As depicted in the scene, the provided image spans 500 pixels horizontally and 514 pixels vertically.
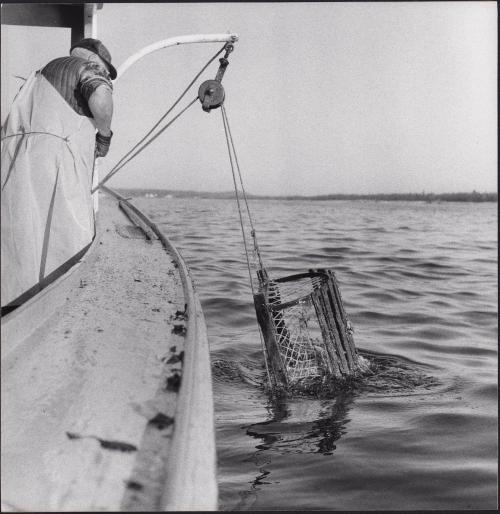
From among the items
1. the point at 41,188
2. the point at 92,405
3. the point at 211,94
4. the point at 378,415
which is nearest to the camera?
the point at 92,405

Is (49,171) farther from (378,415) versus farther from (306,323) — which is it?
(378,415)

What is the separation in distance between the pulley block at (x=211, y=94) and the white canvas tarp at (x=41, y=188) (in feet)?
4.54

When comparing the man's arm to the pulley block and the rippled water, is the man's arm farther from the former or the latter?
the rippled water

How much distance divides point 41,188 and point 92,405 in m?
1.54

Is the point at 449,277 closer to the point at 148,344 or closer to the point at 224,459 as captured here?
the point at 224,459

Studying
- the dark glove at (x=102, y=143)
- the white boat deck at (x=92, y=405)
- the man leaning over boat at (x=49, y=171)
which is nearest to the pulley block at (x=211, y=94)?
the dark glove at (x=102, y=143)

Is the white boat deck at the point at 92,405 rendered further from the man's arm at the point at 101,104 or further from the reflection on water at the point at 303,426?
A: the reflection on water at the point at 303,426

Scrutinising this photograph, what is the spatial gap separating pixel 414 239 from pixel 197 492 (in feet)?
53.0

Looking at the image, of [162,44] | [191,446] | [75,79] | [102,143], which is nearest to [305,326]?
[102,143]

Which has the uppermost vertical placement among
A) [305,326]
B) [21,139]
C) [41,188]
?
[21,139]

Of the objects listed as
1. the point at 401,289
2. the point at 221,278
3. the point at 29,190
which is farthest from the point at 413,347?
the point at 29,190

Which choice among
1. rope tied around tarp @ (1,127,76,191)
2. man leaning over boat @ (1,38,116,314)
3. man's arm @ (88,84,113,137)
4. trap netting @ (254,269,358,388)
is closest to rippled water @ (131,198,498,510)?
trap netting @ (254,269,358,388)

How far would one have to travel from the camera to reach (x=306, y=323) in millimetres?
4020

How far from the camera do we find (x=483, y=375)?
16.1ft
